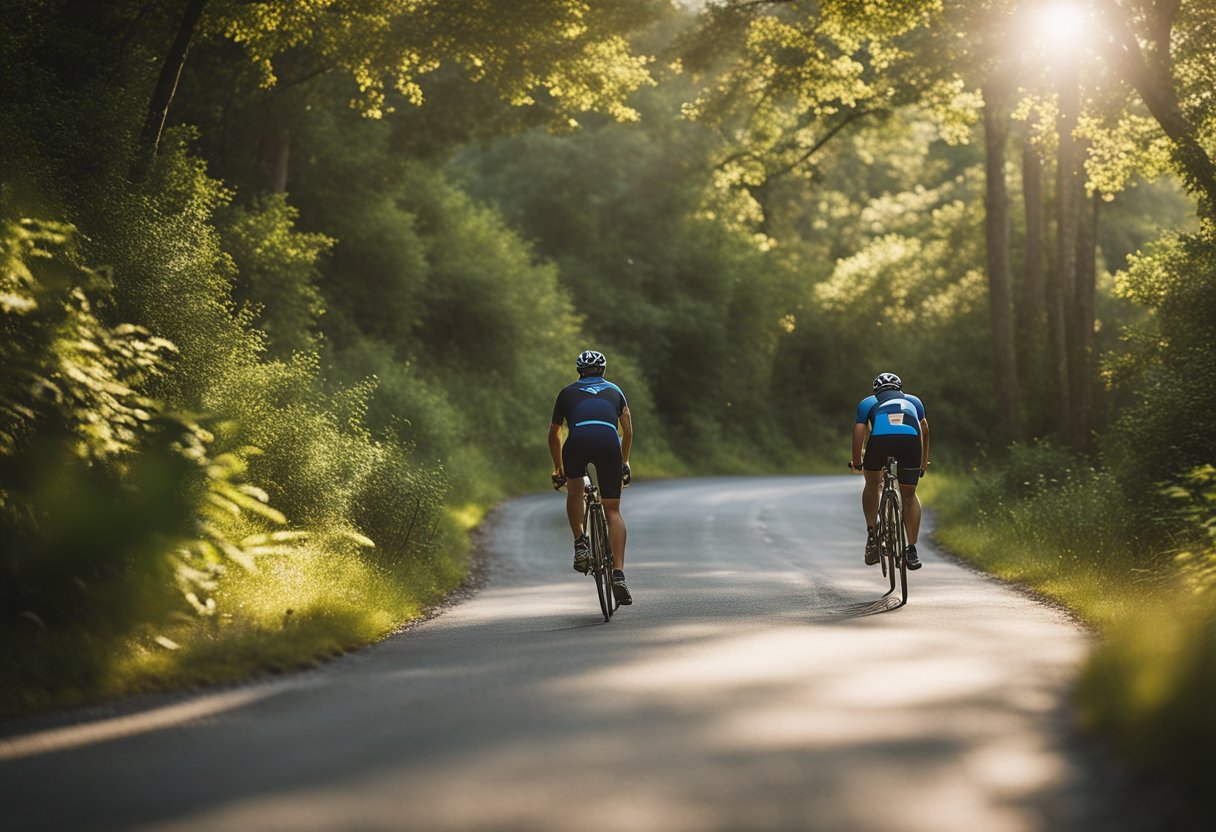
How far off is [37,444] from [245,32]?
10766mm

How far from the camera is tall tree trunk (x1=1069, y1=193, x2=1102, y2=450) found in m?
26.4

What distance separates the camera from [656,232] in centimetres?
5603

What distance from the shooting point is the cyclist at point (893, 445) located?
47.5ft

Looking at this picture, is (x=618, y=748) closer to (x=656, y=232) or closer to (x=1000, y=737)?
(x=1000, y=737)

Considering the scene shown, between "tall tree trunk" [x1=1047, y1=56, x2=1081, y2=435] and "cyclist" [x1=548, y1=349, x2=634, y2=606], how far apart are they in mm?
12936

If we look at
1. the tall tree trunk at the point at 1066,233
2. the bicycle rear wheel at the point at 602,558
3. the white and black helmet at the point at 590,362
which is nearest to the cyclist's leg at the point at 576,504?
the bicycle rear wheel at the point at 602,558

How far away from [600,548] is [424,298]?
97.9 feet

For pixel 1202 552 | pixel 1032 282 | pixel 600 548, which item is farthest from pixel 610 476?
pixel 1032 282

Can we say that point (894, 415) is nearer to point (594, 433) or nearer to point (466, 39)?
point (594, 433)

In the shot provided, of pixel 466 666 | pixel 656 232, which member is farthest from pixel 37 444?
pixel 656 232

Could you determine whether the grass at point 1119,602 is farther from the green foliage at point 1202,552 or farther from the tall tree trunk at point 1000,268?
the tall tree trunk at point 1000,268

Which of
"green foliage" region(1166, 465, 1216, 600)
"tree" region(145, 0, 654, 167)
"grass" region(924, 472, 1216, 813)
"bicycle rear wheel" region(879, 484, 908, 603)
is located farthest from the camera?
"tree" region(145, 0, 654, 167)

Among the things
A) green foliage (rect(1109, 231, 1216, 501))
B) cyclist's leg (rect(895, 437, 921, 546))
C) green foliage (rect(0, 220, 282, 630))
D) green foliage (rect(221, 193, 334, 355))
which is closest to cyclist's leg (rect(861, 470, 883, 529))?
cyclist's leg (rect(895, 437, 921, 546))

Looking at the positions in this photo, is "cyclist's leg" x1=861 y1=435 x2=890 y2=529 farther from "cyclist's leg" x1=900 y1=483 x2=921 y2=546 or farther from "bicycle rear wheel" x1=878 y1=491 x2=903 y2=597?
"cyclist's leg" x1=900 y1=483 x2=921 y2=546
